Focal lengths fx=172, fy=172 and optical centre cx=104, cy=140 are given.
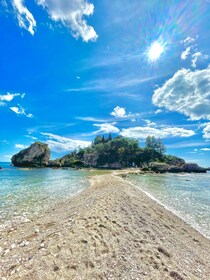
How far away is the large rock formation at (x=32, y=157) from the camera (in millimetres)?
154875

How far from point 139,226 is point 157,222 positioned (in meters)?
1.90

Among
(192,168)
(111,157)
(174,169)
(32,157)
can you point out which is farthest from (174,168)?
(32,157)

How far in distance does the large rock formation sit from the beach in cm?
15508

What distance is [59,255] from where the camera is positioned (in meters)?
6.51

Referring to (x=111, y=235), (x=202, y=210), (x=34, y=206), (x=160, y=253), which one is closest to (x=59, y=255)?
(x=111, y=235)

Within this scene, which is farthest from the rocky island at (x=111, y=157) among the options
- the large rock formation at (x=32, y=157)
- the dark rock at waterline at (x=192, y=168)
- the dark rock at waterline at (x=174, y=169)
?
the dark rock at waterline at (x=174, y=169)

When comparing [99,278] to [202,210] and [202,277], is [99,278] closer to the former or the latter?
[202,277]

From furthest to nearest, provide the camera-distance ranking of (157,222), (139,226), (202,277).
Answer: (157,222)
(139,226)
(202,277)

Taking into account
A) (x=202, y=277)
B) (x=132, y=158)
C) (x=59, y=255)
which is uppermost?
(x=132, y=158)

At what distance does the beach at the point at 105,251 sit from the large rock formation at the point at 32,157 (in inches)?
6106

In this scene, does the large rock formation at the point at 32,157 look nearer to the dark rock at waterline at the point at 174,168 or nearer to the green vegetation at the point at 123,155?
the green vegetation at the point at 123,155

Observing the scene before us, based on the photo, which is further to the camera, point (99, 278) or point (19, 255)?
point (19, 255)

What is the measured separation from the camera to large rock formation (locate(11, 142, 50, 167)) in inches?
6097

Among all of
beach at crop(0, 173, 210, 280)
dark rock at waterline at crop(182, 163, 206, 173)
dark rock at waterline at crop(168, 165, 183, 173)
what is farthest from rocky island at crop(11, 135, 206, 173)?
beach at crop(0, 173, 210, 280)
